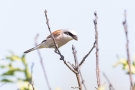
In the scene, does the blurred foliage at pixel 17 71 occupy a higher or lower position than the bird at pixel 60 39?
lower

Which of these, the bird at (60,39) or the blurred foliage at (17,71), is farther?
the bird at (60,39)

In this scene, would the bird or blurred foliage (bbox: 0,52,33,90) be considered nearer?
blurred foliage (bbox: 0,52,33,90)

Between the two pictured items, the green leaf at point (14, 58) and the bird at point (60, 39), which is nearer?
the green leaf at point (14, 58)

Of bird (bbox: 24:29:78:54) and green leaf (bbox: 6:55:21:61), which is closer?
green leaf (bbox: 6:55:21:61)

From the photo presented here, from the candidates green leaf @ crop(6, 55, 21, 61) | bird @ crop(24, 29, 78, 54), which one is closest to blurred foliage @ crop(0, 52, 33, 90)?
green leaf @ crop(6, 55, 21, 61)

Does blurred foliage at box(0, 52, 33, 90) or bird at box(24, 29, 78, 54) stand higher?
bird at box(24, 29, 78, 54)

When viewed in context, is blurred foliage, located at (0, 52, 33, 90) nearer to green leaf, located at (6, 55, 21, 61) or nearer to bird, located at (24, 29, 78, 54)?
green leaf, located at (6, 55, 21, 61)

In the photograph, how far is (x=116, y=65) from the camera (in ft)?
7.20

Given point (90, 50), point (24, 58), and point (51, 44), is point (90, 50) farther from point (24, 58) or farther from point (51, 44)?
point (51, 44)

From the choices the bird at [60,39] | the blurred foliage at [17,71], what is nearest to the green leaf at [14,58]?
the blurred foliage at [17,71]

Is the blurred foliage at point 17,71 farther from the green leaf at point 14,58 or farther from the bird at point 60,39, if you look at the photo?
the bird at point 60,39

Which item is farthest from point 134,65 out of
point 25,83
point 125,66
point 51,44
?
point 51,44

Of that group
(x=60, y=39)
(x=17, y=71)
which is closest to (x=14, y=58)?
(x=17, y=71)

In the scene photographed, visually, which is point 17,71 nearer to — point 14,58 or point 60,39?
point 14,58
